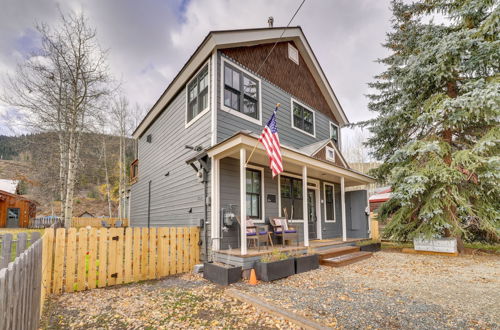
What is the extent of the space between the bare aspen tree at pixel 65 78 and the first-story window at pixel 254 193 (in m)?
6.54

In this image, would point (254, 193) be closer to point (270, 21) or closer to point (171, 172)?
point (171, 172)

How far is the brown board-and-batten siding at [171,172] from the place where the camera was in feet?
24.7

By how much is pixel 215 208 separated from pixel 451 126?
8.06m

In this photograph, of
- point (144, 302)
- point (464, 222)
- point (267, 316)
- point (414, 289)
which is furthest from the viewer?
point (464, 222)

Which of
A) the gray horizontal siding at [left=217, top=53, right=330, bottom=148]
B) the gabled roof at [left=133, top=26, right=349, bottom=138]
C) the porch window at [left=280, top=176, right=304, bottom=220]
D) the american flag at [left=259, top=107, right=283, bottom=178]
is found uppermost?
the gabled roof at [left=133, top=26, right=349, bottom=138]

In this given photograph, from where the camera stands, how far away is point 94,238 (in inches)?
203

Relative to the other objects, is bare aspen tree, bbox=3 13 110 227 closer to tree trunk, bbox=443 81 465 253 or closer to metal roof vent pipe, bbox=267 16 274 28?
metal roof vent pipe, bbox=267 16 274 28

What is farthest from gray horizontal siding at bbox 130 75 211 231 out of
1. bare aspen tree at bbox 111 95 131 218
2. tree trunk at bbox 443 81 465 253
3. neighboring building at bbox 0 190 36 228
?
neighboring building at bbox 0 190 36 228

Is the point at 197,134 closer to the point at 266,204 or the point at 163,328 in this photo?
the point at 266,204

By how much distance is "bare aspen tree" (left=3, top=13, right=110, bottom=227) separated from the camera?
32.0ft

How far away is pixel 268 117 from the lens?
890 cm

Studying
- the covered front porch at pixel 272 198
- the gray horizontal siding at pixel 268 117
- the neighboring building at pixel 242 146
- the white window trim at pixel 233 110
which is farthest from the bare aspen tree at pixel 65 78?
the covered front porch at pixel 272 198

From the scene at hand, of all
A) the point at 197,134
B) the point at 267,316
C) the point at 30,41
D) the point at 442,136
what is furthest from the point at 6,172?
the point at 442,136

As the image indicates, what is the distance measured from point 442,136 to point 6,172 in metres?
42.9
